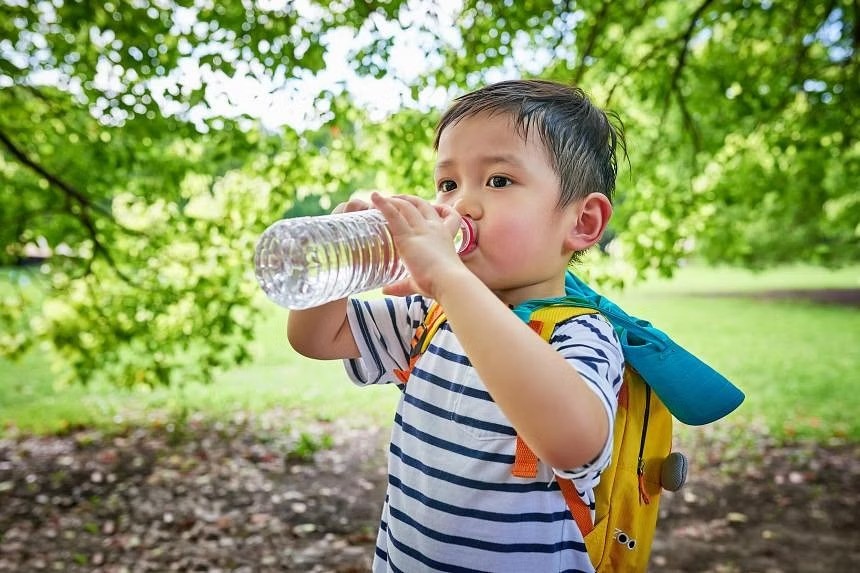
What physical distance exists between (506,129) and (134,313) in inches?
195

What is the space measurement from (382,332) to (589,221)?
1.85 feet

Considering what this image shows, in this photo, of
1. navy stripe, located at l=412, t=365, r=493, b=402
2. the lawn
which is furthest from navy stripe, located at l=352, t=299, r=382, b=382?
the lawn

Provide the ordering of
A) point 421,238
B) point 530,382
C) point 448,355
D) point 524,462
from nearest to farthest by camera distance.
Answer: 1. point 530,382
2. point 421,238
3. point 524,462
4. point 448,355

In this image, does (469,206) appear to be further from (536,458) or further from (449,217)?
(536,458)

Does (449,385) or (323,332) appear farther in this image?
(323,332)

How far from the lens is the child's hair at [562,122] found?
5.47 feet

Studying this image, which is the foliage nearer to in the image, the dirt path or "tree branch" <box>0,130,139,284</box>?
"tree branch" <box>0,130,139,284</box>

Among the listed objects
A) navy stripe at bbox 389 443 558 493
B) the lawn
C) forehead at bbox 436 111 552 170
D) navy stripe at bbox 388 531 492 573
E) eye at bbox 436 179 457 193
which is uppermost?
forehead at bbox 436 111 552 170

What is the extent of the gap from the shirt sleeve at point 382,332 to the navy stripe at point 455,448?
222 millimetres

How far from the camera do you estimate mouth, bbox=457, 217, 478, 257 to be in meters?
1.59

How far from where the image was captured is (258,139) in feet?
16.3

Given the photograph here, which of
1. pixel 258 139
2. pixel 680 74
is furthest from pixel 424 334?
pixel 680 74

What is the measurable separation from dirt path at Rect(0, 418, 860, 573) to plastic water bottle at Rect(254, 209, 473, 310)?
3.61 metres

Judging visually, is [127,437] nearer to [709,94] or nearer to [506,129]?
[709,94]
